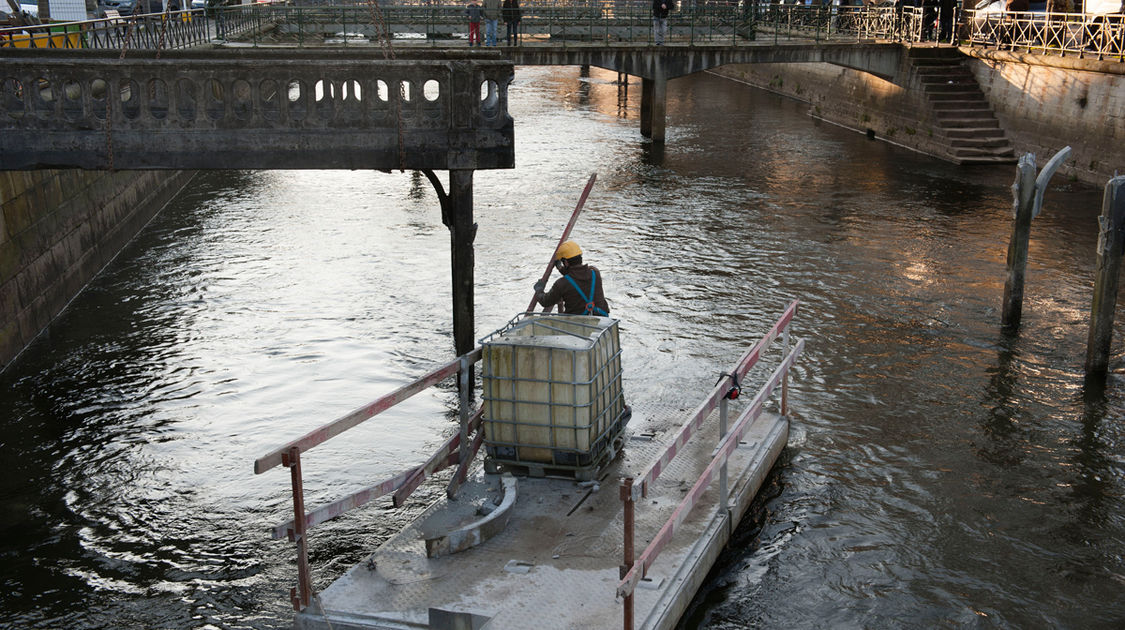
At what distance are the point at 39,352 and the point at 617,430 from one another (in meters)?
9.40

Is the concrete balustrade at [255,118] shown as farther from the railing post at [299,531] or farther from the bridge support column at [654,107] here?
the bridge support column at [654,107]

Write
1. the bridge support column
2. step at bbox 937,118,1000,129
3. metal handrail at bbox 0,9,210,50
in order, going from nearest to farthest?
metal handrail at bbox 0,9,210,50 → step at bbox 937,118,1000,129 → the bridge support column

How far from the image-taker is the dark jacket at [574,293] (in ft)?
35.4

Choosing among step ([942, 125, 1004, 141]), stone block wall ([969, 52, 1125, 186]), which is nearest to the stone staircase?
step ([942, 125, 1004, 141])

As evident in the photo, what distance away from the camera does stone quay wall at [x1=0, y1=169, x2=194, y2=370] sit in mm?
15062

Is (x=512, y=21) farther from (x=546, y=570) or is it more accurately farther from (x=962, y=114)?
(x=546, y=570)

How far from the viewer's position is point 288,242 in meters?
22.1

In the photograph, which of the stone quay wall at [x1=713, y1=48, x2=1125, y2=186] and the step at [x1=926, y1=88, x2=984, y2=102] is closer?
the stone quay wall at [x1=713, y1=48, x2=1125, y2=186]

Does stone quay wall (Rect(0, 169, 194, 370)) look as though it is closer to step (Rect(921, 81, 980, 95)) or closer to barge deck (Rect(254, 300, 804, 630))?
barge deck (Rect(254, 300, 804, 630))

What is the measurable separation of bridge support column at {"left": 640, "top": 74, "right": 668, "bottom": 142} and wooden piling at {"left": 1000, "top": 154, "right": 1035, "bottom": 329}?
18.6 m

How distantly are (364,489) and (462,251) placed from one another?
5713mm

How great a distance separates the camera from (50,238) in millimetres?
16938

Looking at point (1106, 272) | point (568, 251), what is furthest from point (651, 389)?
point (1106, 272)

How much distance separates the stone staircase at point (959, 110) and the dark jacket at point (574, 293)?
2201 centimetres
